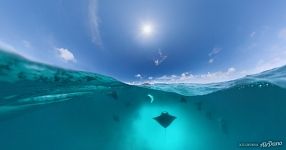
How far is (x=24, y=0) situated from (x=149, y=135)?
3884 cm

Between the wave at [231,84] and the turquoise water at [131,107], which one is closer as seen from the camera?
the turquoise water at [131,107]

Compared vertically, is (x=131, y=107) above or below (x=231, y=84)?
below

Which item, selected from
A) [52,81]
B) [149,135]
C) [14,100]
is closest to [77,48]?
[52,81]

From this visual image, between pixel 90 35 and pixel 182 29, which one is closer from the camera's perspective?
pixel 90 35

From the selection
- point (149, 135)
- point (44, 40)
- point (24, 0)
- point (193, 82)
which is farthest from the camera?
point (149, 135)

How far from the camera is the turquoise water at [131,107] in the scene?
14469 millimetres

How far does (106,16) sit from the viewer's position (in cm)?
931

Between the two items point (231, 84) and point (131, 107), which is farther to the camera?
point (131, 107)

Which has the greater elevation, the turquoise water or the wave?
the wave

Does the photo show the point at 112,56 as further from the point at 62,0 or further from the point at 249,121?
the point at 249,121

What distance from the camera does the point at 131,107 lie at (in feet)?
89.2

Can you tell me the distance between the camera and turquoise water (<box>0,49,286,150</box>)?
14469 mm

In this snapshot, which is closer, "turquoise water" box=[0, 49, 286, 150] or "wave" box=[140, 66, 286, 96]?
"turquoise water" box=[0, 49, 286, 150]

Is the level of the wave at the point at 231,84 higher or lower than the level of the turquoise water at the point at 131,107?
higher
